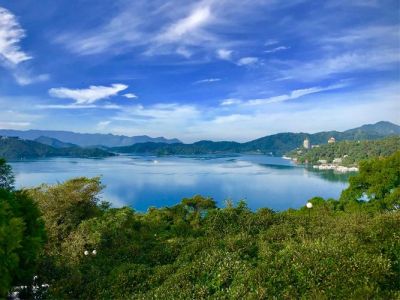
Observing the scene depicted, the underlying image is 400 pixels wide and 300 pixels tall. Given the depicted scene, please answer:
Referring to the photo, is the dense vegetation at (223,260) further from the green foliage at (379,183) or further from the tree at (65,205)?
the green foliage at (379,183)

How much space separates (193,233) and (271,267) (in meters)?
5.88

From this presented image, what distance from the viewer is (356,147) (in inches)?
4131

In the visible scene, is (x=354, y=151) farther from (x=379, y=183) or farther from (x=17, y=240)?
(x=17, y=240)

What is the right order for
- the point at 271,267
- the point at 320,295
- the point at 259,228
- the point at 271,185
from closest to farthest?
the point at 320,295 → the point at 271,267 → the point at 259,228 → the point at 271,185

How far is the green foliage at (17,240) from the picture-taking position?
516cm

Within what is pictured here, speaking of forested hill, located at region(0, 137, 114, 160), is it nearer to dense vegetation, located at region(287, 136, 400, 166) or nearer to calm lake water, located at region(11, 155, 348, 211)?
calm lake water, located at region(11, 155, 348, 211)

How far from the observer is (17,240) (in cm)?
532

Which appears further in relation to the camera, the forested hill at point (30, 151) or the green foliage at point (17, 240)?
the forested hill at point (30, 151)

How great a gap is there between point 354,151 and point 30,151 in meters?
117

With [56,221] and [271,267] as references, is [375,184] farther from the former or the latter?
[56,221]

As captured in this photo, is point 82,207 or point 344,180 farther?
point 344,180

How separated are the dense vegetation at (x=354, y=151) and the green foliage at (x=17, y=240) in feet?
277

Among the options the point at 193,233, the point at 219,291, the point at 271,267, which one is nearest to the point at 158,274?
the point at 219,291

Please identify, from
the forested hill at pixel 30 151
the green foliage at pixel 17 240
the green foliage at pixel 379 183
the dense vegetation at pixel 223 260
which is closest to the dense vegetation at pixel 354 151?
the green foliage at pixel 379 183
